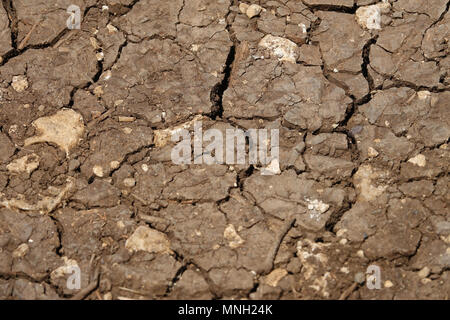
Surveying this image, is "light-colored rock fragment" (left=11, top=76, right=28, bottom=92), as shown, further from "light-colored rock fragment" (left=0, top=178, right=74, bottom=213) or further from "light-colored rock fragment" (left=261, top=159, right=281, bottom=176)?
"light-colored rock fragment" (left=261, top=159, right=281, bottom=176)

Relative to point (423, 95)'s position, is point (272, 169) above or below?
below

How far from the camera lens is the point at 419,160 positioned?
265cm

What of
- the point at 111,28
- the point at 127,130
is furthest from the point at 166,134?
the point at 111,28

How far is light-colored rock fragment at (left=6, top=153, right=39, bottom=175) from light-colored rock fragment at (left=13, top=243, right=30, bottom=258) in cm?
42

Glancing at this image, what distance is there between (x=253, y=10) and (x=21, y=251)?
6.50 feet

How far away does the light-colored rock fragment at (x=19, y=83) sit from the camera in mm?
2941

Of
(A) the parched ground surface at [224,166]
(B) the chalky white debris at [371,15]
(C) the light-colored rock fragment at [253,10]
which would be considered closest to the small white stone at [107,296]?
(A) the parched ground surface at [224,166]

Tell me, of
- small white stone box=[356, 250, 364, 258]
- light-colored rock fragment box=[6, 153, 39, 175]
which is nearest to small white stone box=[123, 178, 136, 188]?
light-colored rock fragment box=[6, 153, 39, 175]

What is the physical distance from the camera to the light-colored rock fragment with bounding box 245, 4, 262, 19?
124 inches

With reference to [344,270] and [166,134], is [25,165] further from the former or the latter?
[344,270]

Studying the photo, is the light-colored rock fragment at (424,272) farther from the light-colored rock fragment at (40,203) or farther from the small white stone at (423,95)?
the light-colored rock fragment at (40,203)

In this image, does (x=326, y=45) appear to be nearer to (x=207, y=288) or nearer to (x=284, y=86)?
(x=284, y=86)

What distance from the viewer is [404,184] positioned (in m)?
2.59

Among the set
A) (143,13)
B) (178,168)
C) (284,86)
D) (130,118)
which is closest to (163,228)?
(178,168)
